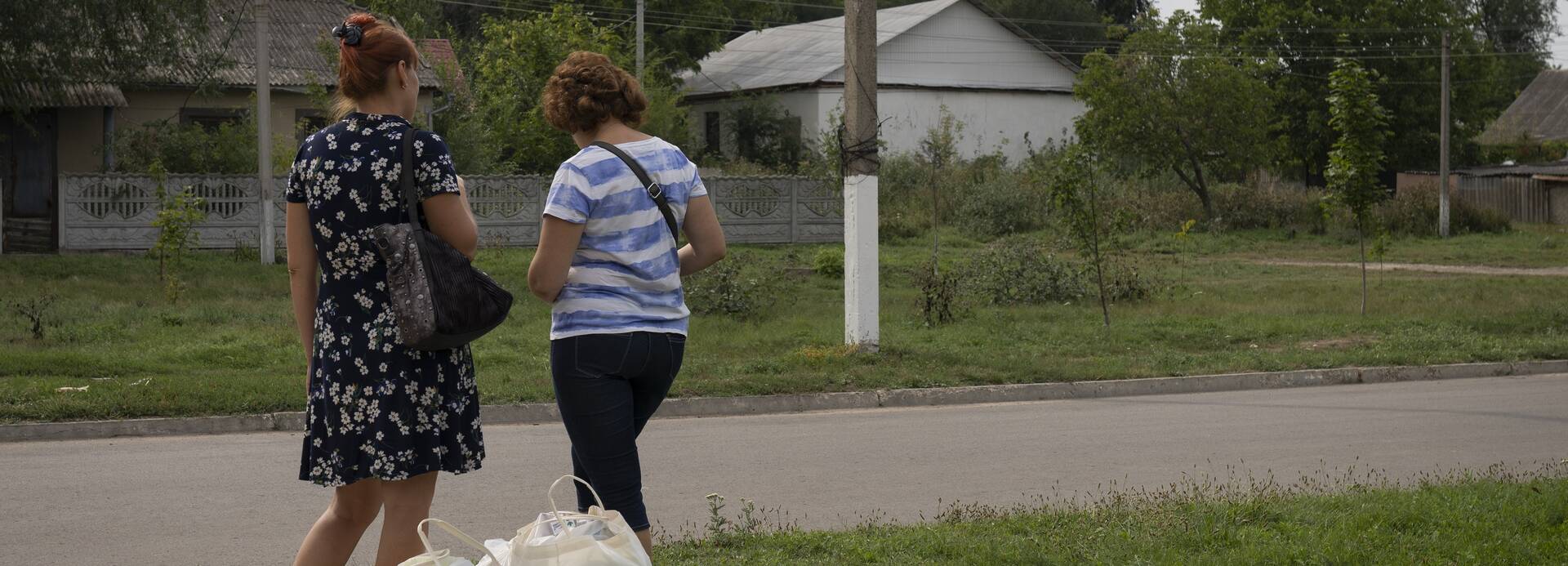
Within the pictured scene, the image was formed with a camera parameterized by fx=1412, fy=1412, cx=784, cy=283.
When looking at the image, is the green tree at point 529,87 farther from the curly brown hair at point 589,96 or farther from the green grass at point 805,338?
the curly brown hair at point 589,96

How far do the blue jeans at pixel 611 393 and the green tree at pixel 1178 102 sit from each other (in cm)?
Answer: 3549

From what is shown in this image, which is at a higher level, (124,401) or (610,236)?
(610,236)

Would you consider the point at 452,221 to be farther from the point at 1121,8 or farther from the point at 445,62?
the point at 1121,8

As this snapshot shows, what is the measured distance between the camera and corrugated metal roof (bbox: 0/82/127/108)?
20.1 m

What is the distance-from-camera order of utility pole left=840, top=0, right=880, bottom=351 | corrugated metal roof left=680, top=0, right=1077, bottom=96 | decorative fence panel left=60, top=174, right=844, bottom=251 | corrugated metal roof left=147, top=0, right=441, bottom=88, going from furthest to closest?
corrugated metal roof left=680, top=0, right=1077, bottom=96, corrugated metal roof left=147, top=0, right=441, bottom=88, decorative fence panel left=60, top=174, right=844, bottom=251, utility pole left=840, top=0, right=880, bottom=351

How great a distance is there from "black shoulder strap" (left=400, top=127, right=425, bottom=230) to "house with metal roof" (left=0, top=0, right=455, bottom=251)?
18564 mm

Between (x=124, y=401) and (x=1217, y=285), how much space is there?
52.1 feet

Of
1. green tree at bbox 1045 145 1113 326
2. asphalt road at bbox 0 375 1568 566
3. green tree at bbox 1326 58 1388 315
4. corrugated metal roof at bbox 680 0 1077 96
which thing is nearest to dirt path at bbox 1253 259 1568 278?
green tree at bbox 1326 58 1388 315

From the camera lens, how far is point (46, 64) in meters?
19.8

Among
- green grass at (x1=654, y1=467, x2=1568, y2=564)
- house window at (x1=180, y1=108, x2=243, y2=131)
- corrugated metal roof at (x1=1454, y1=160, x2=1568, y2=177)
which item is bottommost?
green grass at (x1=654, y1=467, x2=1568, y2=564)

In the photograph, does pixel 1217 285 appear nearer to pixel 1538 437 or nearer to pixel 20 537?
pixel 1538 437

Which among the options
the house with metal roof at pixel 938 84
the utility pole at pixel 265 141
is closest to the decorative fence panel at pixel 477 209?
the utility pole at pixel 265 141

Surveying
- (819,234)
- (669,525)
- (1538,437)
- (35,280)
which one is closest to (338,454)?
(669,525)

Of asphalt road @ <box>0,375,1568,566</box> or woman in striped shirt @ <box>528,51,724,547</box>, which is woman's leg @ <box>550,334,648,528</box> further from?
asphalt road @ <box>0,375,1568,566</box>
